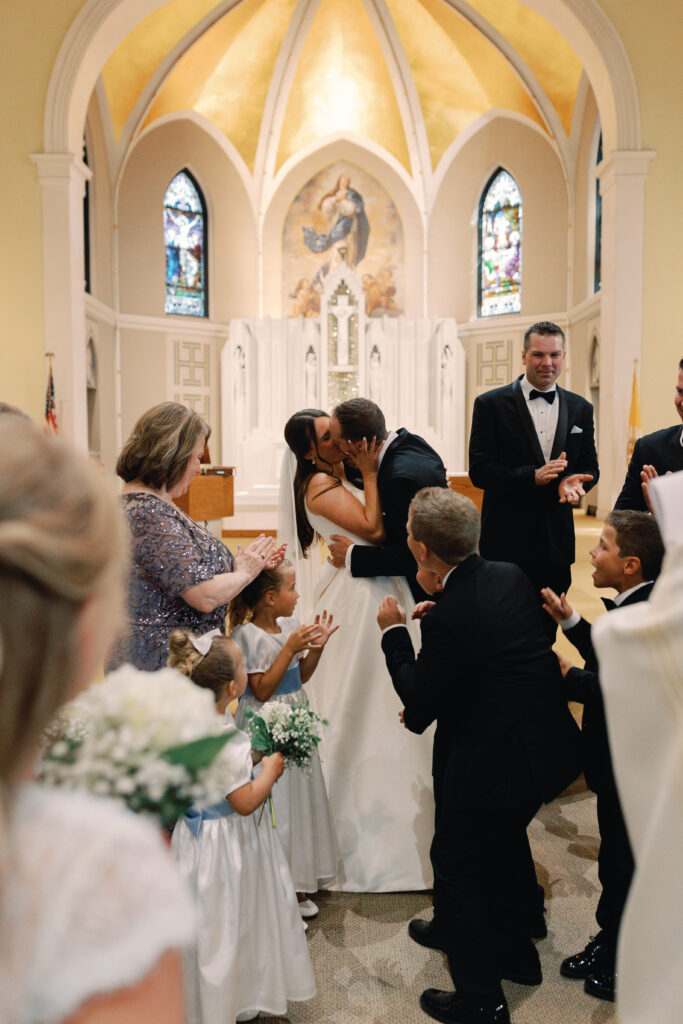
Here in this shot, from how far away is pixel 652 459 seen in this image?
385cm

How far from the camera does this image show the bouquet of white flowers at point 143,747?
961 millimetres

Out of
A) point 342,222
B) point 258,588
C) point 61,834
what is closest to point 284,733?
point 258,588

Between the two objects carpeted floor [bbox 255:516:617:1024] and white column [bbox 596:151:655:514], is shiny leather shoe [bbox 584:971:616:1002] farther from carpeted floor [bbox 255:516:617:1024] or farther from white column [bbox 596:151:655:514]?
white column [bbox 596:151:655:514]

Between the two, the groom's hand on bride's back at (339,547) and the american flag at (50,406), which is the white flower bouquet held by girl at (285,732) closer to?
the groom's hand on bride's back at (339,547)

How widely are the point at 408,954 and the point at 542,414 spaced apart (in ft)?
8.17

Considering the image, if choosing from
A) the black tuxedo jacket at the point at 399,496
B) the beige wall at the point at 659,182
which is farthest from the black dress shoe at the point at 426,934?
the beige wall at the point at 659,182

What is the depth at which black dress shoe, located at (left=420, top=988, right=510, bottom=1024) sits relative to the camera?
7.91ft

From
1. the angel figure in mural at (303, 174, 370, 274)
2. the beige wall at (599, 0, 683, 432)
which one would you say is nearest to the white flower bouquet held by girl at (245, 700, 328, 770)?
the beige wall at (599, 0, 683, 432)

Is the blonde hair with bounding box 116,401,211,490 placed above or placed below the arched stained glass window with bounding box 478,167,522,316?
below

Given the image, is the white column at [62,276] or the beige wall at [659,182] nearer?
the beige wall at [659,182]

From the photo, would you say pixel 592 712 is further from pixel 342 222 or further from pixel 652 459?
pixel 342 222

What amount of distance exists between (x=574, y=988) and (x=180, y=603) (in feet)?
5.76

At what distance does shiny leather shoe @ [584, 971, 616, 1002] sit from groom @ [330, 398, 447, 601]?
1.52 m

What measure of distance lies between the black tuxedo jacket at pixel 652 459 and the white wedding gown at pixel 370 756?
120 cm
